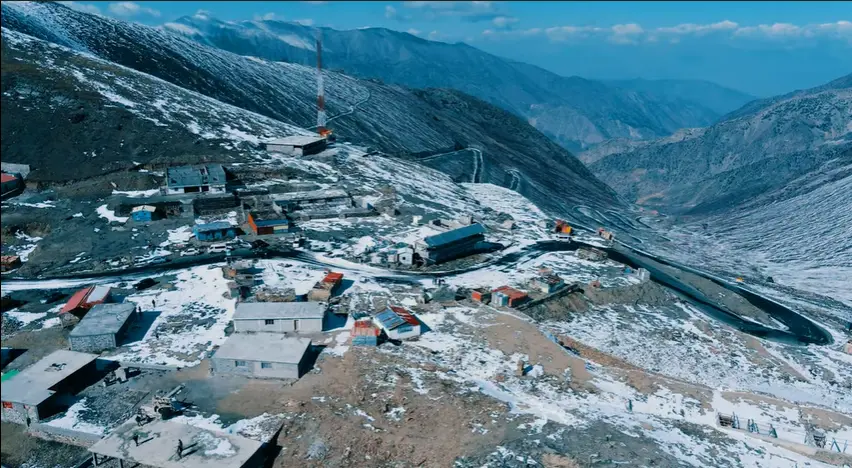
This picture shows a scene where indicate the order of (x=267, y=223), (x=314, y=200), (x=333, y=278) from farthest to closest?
(x=314, y=200)
(x=267, y=223)
(x=333, y=278)

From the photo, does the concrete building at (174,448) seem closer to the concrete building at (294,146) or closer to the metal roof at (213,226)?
the metal roof at (213,226)

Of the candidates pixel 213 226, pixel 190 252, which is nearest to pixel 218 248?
pixel 190 252

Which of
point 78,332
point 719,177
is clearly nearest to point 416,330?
point 78,332

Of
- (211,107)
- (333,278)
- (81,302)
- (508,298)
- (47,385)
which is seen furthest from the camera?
(211,107)

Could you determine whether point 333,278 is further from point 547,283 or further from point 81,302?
point 547,283

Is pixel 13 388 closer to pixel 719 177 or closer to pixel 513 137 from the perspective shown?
pixel 513 137

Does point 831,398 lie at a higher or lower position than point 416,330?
lower

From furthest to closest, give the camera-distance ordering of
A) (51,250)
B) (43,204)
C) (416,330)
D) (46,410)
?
(43,204), (51,250), (416,330), (46,410)
